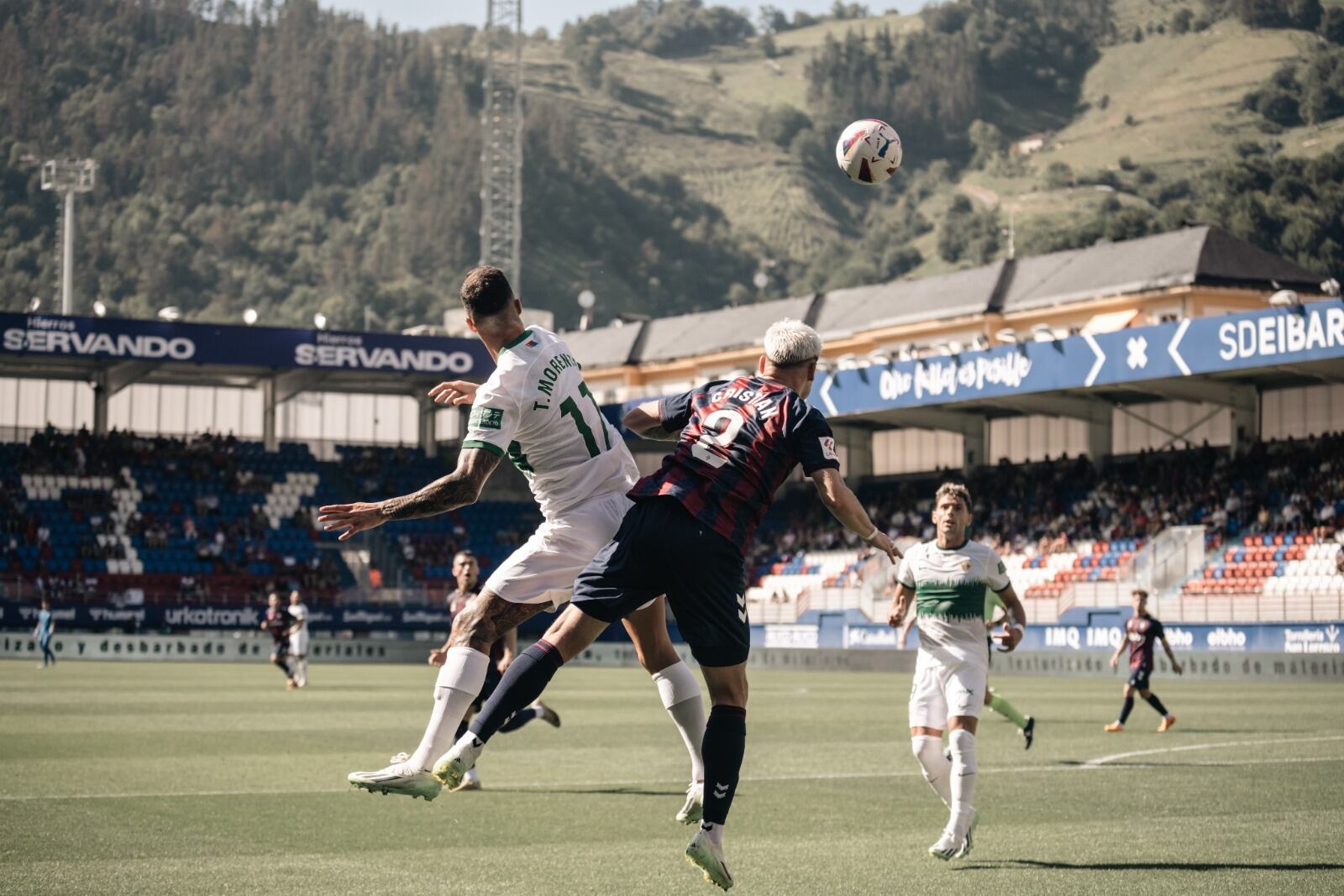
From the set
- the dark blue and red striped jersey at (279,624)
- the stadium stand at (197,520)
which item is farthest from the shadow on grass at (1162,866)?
the stadium stand at (197,520)

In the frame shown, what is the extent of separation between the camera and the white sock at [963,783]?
35.9 feet

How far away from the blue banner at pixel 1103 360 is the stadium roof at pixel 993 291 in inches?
467

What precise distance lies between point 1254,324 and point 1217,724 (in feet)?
69.7

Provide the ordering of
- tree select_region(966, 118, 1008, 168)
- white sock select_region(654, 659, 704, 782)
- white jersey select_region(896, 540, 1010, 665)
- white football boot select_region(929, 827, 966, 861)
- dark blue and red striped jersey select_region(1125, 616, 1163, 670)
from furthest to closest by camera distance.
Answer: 1. tree select_region(966, 118, 1008, 168)
2. dark blue and red striped jersey select_region(1125, 616, 1163, 670)
3. white jersey select_region(896, 540, 1010, 665)
4. white football boot select_region(929, 827, 966, 861)
5. white sock select_region(654, 659, 704, 782)

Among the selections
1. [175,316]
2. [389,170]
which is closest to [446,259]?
[389,170]

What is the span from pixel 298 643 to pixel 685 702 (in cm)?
2439

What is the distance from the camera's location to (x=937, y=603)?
12.2 meters

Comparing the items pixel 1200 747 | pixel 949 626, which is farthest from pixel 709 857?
pixel 1200 747

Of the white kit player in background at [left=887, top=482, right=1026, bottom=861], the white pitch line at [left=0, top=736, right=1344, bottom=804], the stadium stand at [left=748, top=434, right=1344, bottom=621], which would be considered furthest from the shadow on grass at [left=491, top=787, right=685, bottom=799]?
the stadium stand at [left=748, top=434, right=1344, bottom=621]

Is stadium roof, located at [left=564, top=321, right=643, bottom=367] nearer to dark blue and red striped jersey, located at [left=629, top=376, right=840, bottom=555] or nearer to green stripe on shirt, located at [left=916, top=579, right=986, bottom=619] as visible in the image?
green stripe on shirt, located at [left=916, top=579, right=986, bottom=619]

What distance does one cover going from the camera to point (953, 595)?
12203mm

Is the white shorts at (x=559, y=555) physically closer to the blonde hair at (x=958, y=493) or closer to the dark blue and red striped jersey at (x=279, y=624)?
the blonde hair at (x=958, y=493)

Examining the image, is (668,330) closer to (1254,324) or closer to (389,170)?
(1254,324)

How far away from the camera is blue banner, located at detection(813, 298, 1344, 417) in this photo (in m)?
40.8
